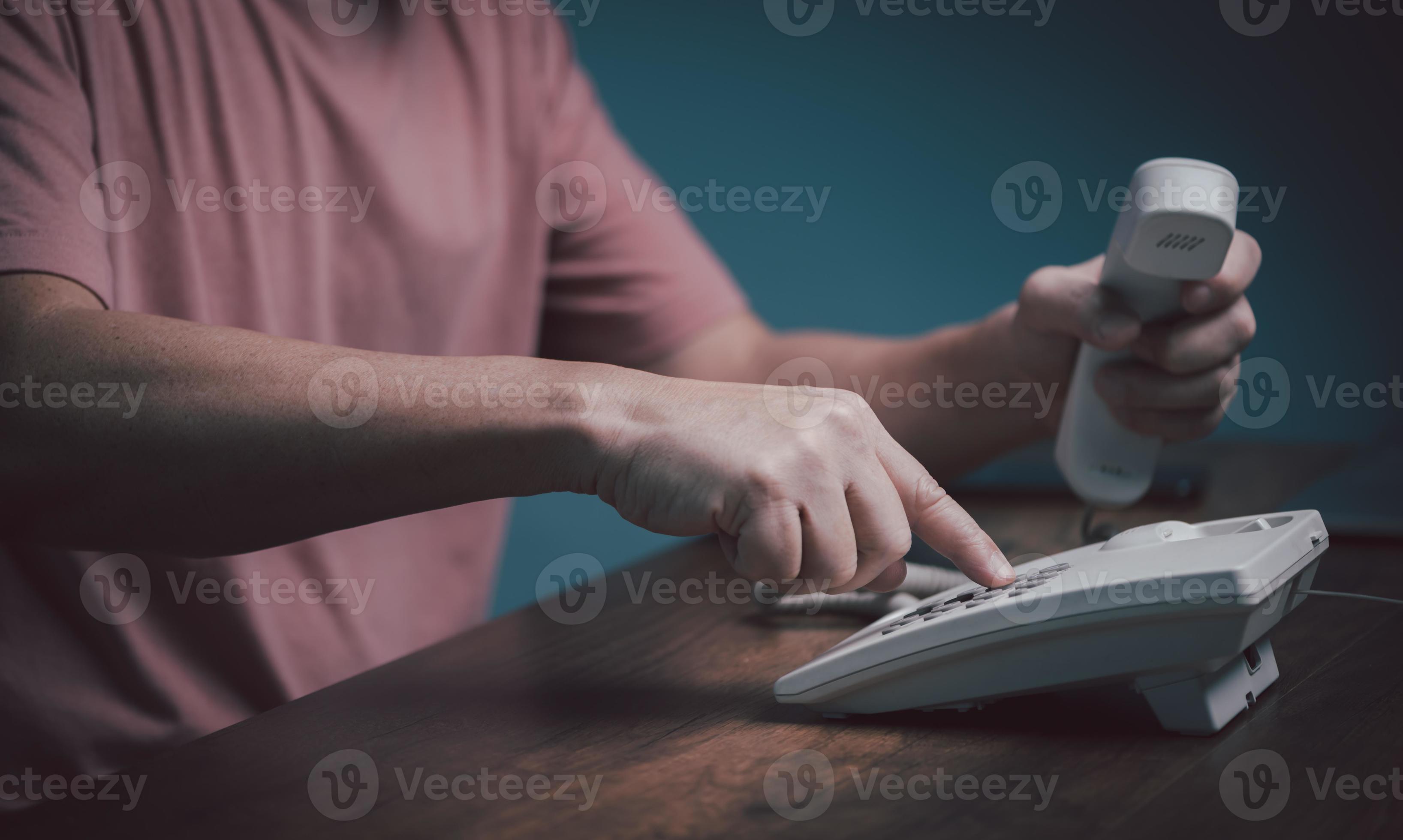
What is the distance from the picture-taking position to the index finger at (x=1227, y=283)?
2.35 ft

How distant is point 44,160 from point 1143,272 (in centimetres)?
76

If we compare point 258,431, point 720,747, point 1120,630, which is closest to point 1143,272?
point 1120,630

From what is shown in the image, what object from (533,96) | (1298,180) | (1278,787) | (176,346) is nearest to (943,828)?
(1278,787)

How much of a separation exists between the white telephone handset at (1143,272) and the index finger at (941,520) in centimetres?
23

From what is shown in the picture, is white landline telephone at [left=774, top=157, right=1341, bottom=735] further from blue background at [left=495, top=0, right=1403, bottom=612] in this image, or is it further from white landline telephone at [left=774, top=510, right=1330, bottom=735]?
blue background at [left=495, top=0, right=1403, bottom=612]

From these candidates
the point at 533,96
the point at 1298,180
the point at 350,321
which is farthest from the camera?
the point at 1298,180

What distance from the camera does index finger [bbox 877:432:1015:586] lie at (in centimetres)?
55

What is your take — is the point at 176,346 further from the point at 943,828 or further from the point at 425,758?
the point at 943,828

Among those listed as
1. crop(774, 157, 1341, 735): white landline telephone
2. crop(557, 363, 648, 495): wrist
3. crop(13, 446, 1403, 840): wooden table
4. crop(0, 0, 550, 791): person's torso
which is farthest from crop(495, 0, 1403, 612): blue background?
crop(557, 363, 648, 495): wrist

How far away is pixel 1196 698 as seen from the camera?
465mm

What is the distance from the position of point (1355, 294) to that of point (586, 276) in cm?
111

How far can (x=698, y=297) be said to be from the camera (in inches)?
48.3

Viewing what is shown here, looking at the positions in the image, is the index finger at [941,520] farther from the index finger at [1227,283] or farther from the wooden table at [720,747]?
the index finger at [1227,283]

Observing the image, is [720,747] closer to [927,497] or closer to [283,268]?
[927,497]
